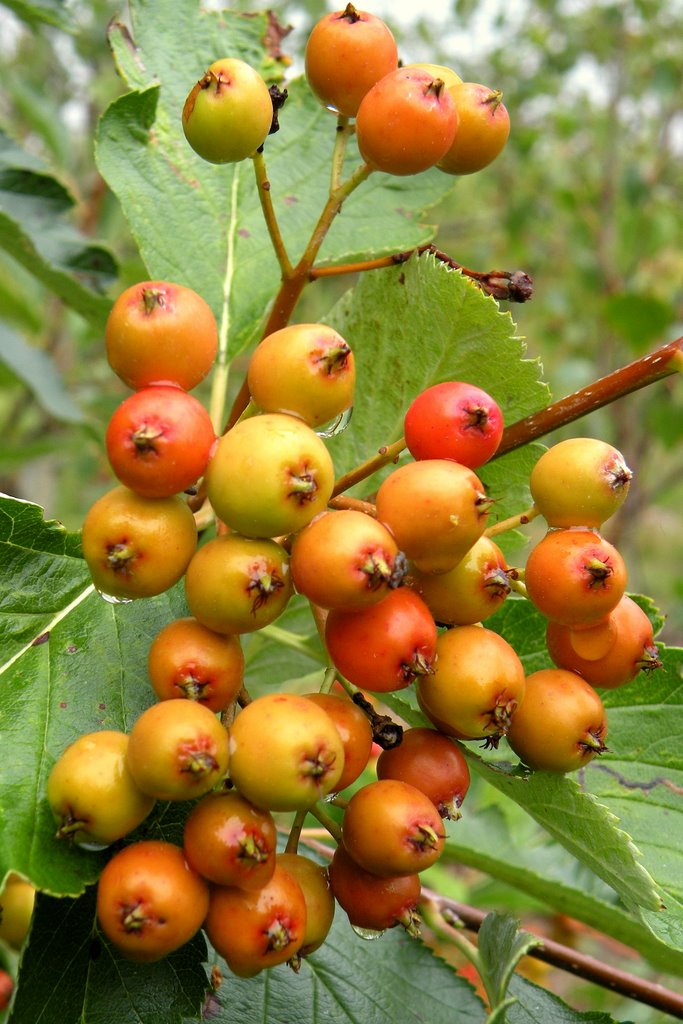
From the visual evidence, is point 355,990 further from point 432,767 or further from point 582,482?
point 582,482

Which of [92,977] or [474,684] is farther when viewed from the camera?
[92,977]

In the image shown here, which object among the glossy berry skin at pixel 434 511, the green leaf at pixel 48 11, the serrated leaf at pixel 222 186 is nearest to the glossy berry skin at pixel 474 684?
the glossy berry skin at pixel 434 511

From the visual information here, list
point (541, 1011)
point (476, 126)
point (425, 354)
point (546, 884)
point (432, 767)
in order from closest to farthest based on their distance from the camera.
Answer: point (432, 767) < point (476, 126) < point (425, 354) < point (541, 1011) < point (546, 884)

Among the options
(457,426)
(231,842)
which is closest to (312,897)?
(231,842)

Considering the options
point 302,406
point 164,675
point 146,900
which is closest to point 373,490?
point 302,406

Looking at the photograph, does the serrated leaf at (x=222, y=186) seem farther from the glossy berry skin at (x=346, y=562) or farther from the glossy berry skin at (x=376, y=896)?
the glossy berry skin at (x=376, y=896)

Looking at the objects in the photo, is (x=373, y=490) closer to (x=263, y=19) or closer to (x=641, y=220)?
(x=263, y=19)

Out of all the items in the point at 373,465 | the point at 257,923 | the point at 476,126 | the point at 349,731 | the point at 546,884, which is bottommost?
the point at 546,884
